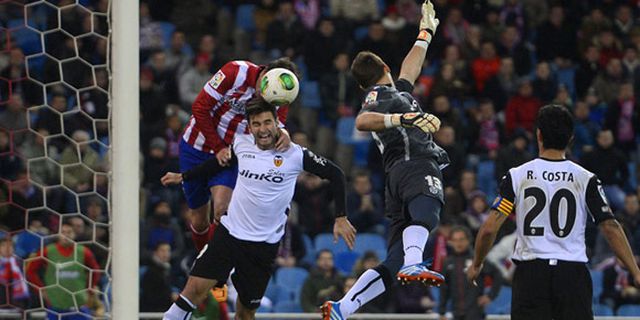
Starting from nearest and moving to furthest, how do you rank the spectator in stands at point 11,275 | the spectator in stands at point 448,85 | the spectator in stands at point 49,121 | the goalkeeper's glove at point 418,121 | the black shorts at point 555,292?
the black shorts at point 555,292
the goalkeeper's glove at point 418,121
the spectator in stands at point 11,275
the spectator in stands at point 49,121
the spectator in stands at point 448,85

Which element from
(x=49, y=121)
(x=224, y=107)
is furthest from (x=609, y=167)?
(x=224, y=107)

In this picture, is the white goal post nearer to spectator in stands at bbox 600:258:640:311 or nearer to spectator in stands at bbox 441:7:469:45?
spectator in stands at bbox 600:258:640:311

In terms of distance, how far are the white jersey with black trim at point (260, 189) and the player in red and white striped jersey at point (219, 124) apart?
14 cm

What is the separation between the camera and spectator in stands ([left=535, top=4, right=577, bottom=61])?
61.6 feet

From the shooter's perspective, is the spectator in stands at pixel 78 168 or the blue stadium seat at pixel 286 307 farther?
the blue stadium seat at pixel 286 307

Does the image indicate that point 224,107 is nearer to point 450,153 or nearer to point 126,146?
point 126,146

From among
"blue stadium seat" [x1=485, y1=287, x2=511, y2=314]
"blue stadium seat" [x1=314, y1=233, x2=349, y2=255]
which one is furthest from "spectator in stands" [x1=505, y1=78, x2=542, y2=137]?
"blue stadium seat" [x1=485, y1=287, x2=511, y2=314]

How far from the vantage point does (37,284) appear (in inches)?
412

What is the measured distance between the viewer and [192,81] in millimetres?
16859

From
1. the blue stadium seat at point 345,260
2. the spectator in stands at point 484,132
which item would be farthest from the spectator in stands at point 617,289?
the blue stadium seat at point 345,260

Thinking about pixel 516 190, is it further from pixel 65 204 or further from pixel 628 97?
pixel 628 97

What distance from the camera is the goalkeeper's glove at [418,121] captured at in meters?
8.68

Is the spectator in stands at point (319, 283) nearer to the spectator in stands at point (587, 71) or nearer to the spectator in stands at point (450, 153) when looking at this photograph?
the spectator in stands at point (450, 153)

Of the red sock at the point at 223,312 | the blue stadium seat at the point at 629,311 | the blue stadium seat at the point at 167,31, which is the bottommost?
the blue stadium seat at the point at 629,311
